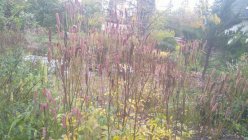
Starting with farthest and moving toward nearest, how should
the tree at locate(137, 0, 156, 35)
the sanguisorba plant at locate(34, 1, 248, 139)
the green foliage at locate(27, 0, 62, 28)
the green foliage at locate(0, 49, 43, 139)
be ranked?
1. the green foliage at locate(27, 0, 62, 28)
2. the tree at locate(137, 0, 156, 35)
3. the green foliage at locate(0, 49, 43, 139)
4. the sanguisorba plant at locate(34, 1, 248, 139)

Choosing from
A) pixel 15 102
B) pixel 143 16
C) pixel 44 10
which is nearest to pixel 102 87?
pixel 15 102

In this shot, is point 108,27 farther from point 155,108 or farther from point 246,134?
point 246,134

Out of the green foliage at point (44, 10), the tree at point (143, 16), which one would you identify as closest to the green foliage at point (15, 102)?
the tree at point (143, 16)

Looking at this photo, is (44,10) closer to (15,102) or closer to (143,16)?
(143,16)

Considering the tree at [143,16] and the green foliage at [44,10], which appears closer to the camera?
the tree at [143,16]

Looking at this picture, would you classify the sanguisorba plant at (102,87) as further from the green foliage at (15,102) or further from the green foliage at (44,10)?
the green foliage at (44,10)

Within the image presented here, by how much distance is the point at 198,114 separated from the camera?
4703mm

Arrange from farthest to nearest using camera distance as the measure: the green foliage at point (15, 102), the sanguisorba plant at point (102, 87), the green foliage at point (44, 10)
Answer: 1. the green foliage at point (44, 10)
2. the green foliage at point (15, 102)
3. the sanguisorba plant at point (102, 87)

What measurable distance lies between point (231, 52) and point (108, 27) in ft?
22.3

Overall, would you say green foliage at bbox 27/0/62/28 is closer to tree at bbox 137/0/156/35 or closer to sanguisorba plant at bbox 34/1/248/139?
tree at bbox 137/0/156/35

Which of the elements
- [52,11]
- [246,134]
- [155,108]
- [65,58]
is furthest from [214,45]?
[52,11]

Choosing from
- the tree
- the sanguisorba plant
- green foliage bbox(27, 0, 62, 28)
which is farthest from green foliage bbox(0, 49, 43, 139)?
green foliage bbox(27, 0, 62, 28)

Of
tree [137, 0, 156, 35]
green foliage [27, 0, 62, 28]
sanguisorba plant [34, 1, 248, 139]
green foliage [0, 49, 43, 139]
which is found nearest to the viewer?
sanguisorba plant [34, 1, 248, 139]

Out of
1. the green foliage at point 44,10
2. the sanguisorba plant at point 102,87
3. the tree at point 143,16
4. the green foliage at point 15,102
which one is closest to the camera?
the sanguisorba plant at point 102,87
